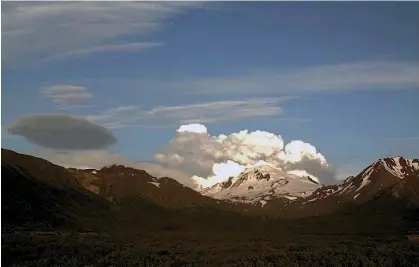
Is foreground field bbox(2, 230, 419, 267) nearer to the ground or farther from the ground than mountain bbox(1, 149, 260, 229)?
nearer to the ground

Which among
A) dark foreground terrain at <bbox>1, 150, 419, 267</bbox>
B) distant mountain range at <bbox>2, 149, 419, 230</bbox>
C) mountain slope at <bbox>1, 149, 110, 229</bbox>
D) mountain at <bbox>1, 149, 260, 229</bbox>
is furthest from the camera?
distant mountain range at <bbox>2, 149, 419, 230</bbox>

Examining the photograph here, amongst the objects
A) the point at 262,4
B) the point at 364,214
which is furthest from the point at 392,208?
the point at 262,4

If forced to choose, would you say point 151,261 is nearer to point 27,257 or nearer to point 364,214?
point 27,257

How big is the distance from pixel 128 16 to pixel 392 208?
49113 millimetres

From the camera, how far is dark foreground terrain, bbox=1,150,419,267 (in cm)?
Result: 2486

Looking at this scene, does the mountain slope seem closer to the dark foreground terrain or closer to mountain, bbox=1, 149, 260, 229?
mountain, bbox=1, 149, 260, 229

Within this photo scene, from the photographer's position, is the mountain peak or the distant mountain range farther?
the distant mountain range

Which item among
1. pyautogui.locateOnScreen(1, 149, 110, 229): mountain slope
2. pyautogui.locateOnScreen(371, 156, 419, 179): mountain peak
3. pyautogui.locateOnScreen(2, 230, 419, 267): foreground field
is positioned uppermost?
pyautogui.locateOnScreen(371, 156, 419, 179): mountain peak

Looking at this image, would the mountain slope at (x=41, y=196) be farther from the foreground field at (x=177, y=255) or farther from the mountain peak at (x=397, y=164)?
→ the mountain peak at (x=397, y=164)

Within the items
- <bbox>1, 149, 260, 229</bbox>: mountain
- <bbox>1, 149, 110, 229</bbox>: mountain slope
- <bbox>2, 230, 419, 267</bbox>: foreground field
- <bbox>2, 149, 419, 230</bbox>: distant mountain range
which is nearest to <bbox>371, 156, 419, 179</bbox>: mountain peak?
<bbox>2, 149, 419, 230</bbox>: distant mountain range

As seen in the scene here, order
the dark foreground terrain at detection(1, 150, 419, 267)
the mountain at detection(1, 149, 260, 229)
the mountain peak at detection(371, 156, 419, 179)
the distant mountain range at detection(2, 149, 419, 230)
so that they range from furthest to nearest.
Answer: the distant mountain range at detection(2, 149, 419, 230)
the mountain at detection(1, 149, 260, 229)
the mountain peak at detection(371, 156, 419, 179)
the dark foreground terrain at detection(1, 150, 419, 267)

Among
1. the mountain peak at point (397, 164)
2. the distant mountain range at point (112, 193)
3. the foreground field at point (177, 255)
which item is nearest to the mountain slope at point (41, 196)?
the distant mountain range at point (112, 193)

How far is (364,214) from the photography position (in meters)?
73.3

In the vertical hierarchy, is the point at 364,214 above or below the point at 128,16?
below
